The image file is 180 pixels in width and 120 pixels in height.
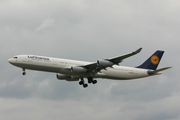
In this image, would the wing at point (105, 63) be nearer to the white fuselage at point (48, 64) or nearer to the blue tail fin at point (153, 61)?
the white fuselage at point (48, 64)

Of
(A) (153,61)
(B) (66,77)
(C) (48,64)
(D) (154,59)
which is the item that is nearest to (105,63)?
(C) (48,64)

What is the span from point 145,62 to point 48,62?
64.9ft

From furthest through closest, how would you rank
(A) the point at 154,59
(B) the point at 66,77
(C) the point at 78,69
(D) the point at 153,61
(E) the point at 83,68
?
(A) the point at 154,59, (D) the point at 153,61, (B) the point at 66,77, (E) the point at 83,68, (C) the point at 78,69

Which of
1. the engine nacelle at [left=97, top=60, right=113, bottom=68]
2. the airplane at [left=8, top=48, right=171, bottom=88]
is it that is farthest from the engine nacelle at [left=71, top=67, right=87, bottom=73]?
the engine nacelle at [left=97, top=60, right=113, bottom=68]

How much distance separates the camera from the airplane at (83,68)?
67562mm

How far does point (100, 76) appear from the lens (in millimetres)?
72875

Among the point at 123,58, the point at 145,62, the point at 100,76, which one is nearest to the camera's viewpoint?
the point at 123,58

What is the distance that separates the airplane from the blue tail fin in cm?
→ 26

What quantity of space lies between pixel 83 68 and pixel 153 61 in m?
15.9

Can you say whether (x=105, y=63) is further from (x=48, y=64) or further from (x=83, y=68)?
(x=48, y=64)

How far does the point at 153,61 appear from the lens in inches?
3130

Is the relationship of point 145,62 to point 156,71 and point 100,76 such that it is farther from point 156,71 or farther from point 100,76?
point 100,76

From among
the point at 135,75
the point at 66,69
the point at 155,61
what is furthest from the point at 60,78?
the point at 155,61

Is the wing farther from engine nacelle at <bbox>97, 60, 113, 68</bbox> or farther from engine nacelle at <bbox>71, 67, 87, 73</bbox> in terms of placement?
engine nacelle at <bbox>71, 67, 87, 73</bbox>
